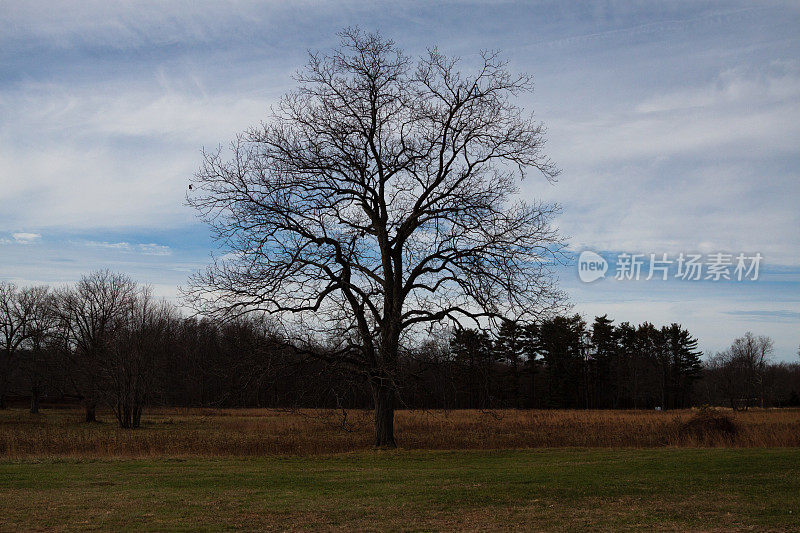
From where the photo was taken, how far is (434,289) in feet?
64.8

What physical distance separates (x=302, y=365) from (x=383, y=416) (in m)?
3.42

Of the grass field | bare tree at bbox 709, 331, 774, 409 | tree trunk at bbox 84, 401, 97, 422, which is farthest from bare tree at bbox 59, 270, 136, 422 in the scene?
bare tree at bbox 709, 331, 774, 409

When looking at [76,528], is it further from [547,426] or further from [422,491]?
[547,426]

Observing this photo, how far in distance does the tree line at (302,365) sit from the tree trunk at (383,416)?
1.88 ft

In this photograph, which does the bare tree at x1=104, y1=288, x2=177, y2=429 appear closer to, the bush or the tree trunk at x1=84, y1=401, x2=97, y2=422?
the tree trunk at x1=84, y1=401, x2=97, y2=422

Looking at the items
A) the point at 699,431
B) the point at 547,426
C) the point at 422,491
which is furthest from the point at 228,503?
the point at 547,426

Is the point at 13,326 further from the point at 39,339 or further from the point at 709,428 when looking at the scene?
the point at 709,428

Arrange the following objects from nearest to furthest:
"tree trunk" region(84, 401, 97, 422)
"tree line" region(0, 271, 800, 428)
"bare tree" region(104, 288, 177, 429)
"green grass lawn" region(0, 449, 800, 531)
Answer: "green grass lawn" region(0, 449, 800, 531), "tree line" region(0, 271, 800, 428), "bare tree" region(104, 288, 177, 429), "tree trunk" region(84, 401, 97, 422)

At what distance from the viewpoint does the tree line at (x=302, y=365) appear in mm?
18438

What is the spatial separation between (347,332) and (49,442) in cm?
1136

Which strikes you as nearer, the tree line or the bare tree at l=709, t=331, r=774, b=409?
the tree line

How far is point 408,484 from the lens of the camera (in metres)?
12.3

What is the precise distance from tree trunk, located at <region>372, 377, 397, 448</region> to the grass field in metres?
0.66

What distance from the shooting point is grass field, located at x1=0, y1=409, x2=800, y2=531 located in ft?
29.0
